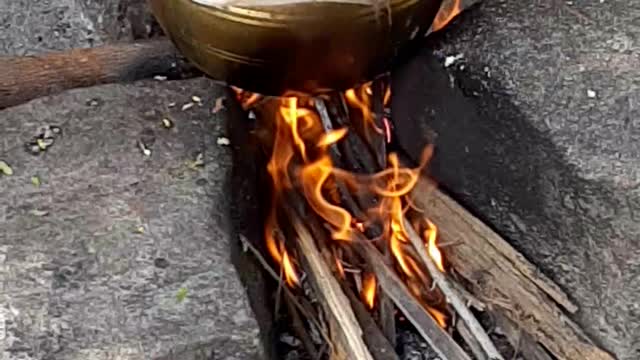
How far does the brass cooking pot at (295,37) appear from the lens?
56.2 inches

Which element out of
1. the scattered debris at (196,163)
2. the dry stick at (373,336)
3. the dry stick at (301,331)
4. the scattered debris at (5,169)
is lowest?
the dry stick at (301,331)

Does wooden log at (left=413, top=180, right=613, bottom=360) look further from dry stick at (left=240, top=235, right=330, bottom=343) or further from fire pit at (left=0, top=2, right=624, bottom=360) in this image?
dry stick at (left=240, top=235, right=330, bottom=343)

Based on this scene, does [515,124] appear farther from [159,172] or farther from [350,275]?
[159,172]

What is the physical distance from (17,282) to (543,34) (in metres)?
0.73

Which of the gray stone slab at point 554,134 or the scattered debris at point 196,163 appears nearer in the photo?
the gray stone slab at point 554,134

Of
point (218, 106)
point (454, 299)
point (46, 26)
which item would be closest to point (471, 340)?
point (454, 299)

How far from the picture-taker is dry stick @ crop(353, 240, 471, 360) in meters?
1.55

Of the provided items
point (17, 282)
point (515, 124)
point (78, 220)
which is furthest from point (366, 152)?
point (17, 282)

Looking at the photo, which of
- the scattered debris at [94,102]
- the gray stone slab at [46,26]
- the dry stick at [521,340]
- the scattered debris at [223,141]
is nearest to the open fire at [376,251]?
the dry stick at [521,340]

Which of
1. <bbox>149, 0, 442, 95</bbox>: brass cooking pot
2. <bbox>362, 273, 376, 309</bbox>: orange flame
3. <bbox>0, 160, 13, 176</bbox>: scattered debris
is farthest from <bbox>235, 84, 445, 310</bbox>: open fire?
<bbox>0, 160, 13, 176</bbox>: scattered debris

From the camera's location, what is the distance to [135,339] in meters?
1.39

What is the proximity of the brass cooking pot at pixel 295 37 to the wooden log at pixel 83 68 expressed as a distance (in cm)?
28

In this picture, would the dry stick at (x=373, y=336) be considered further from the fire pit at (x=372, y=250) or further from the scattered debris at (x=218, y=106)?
the scattered debris at (x=218, y=106)

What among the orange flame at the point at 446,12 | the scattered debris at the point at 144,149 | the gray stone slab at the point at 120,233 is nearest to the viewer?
the gray stone slab at the point at 120,233
